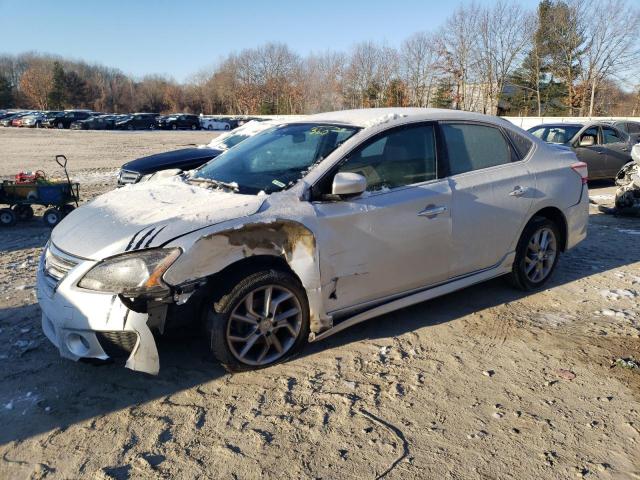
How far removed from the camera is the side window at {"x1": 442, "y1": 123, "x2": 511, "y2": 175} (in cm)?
438

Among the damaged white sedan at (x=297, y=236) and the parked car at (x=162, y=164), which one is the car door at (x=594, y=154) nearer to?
the parked car at (x=162, y=164)

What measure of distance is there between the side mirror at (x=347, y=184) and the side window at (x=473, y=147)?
1070 millimetres

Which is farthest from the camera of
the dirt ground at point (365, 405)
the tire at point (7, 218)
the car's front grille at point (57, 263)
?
the tire at point (7, 218)

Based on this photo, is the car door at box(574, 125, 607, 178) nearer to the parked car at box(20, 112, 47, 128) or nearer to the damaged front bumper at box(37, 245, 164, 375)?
the damaged front bumper at box(37, 245, 164, 375)

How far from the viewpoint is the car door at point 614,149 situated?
12539 mm

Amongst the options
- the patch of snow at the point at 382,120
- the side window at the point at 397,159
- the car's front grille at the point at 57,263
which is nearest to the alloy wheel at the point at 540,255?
the side window at the point at 397,159

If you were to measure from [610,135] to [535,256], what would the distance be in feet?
31.3

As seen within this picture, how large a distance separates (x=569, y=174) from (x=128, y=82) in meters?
106

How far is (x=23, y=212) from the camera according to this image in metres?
8.73

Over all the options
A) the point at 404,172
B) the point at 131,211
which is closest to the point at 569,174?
the point at 404,172

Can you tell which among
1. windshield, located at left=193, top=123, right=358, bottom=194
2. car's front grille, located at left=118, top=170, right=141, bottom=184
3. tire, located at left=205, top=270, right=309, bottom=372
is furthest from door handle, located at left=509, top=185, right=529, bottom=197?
car's front grille, located at left=118, top=170, right=141, bottom=184

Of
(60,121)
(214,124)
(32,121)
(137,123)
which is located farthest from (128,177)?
(214,124)

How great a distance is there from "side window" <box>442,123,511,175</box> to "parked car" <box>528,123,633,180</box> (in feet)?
27.5

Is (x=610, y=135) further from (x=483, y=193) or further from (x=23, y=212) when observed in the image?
(x=23, y=212)
